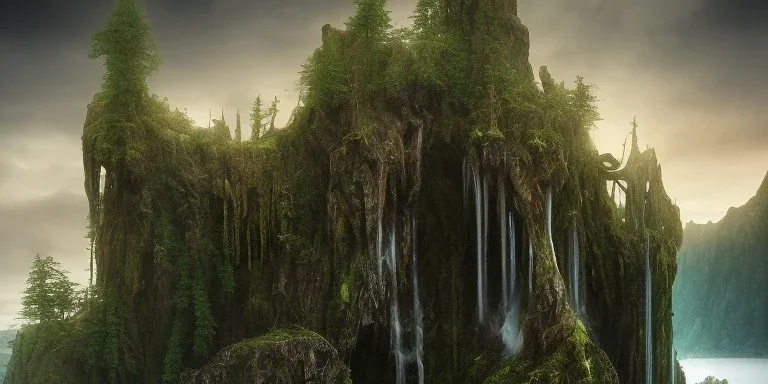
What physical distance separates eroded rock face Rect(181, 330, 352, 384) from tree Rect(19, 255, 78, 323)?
7.70m

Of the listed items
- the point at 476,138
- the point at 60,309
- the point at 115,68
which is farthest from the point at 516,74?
the point at 60,309

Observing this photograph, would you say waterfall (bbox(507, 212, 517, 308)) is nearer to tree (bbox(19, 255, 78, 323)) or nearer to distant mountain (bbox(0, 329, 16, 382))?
tree (bbox(19, 255, 78, 323))

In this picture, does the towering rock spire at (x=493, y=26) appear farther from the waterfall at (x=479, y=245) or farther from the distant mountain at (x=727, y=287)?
the distant mountain at (x=727, y=287)

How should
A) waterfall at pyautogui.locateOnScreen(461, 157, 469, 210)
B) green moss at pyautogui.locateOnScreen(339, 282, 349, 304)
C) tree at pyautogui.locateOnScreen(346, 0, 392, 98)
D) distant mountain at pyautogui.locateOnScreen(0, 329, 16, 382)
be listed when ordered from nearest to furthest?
green moss at pyautogui.locateOnScreen(339, 282, 349, 304) < waterfall at pyautogui.locateOnScreen(461, 157, 469, 210) < tree at pyautogui.locateOnScreen(346, 0, 392, 98) < distant mountain at pyautogui.locateOnScreen(0, 329, 16, 382)

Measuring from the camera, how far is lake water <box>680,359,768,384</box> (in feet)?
227

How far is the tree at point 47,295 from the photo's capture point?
2728 centimetres

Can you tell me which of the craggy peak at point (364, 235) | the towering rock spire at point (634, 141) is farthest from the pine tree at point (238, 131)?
the towering rock spire at point (634, 141)

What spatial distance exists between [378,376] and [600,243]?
43.1 feet

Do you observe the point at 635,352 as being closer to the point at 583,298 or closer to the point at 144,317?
the point at 583,298

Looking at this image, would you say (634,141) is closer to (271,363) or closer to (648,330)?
(648,330)

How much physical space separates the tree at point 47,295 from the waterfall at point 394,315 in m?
14.3

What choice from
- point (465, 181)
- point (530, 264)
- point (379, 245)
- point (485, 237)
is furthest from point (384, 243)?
point (530, 264)

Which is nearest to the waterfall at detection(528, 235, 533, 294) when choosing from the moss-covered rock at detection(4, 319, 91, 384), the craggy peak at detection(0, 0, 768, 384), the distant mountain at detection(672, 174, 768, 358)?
the craggy peak at detection(0, 0, 768, 384)

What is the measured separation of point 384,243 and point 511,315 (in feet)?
21.4
